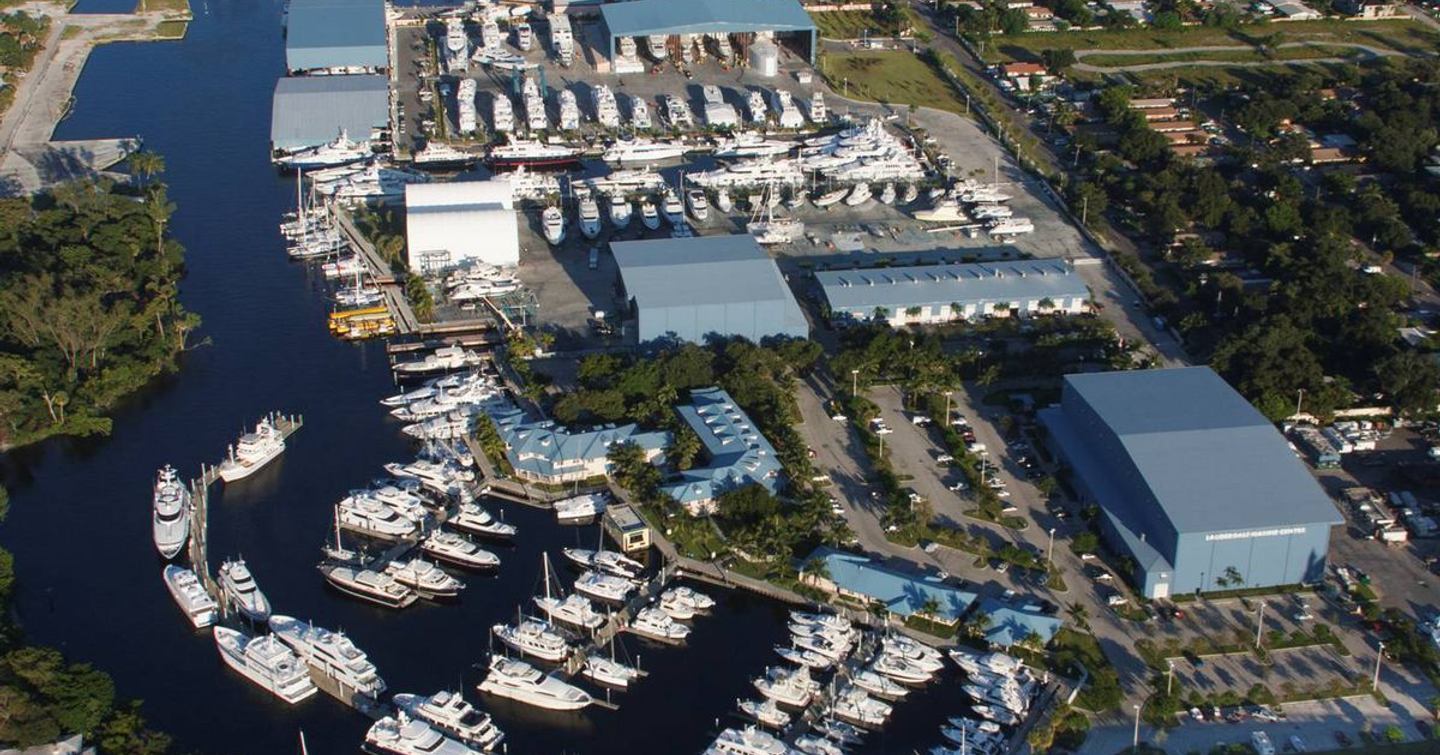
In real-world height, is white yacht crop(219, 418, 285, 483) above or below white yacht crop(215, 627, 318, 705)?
above

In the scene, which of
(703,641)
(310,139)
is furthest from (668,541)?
(310,139)

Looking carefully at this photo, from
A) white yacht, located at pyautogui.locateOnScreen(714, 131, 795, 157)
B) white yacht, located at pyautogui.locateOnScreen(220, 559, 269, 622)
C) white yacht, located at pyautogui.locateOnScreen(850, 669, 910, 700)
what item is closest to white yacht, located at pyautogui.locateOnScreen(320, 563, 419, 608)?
white yacht, located at pyautogui.locateOnScreen(220, 559, 269, 622)

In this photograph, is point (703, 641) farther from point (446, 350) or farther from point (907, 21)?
point (907, 21)

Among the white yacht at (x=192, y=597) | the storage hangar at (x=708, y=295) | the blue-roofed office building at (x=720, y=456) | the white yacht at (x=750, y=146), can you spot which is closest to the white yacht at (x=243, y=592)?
the white yacht at (x=192, y=597)

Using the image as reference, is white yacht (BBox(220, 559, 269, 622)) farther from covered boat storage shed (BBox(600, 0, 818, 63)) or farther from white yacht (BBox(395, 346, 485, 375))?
covered boat storage shed (BBox(600, 0, 818, 63))

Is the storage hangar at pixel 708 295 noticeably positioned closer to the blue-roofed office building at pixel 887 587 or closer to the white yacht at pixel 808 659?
the blue-roofed office building at pixel 887 587

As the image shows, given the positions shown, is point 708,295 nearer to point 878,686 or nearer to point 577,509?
point 577,509
